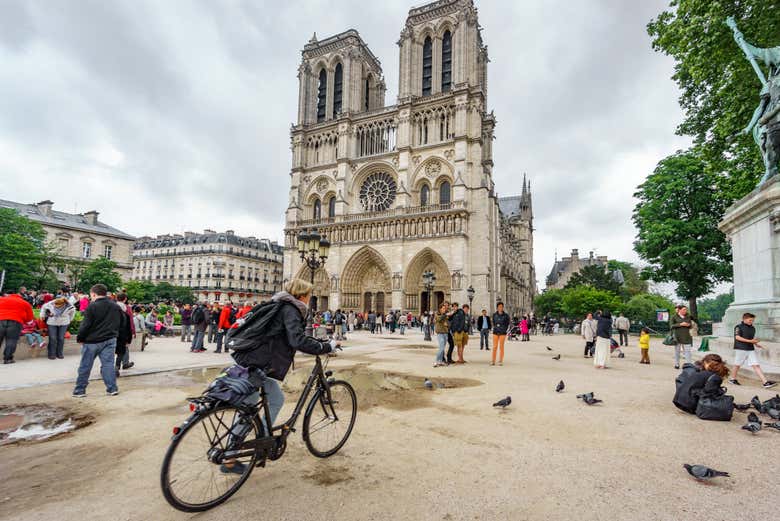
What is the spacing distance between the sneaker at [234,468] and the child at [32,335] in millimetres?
8817

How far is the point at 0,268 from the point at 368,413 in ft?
132

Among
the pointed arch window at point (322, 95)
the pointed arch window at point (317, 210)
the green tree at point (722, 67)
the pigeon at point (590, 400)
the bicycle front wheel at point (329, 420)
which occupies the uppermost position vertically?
the pointed arch window at point (322, 95)

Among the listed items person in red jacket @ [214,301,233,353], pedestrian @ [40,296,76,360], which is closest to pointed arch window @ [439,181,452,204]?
person in red jacket @ [214,301,233,353]

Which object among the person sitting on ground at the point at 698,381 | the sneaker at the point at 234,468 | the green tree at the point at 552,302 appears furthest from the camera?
the green tree at the point at 552,302

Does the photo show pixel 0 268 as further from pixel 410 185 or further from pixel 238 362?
pixel 238 362

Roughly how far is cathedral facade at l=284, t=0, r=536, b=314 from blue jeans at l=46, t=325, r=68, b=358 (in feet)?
74.8

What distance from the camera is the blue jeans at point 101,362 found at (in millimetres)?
5199

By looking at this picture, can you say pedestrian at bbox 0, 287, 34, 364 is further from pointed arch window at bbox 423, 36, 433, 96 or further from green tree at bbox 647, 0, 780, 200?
pointed arch window at bbox 423, 36, 433, 96

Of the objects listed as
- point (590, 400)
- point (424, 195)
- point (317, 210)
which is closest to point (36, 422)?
point (590, 400)

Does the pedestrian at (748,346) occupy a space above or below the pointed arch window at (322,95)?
below

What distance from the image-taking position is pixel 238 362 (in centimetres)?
268

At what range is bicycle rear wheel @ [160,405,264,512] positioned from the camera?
86.7 inches

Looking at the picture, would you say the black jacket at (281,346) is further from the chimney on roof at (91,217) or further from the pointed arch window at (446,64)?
the chimney on roof at (91,217)

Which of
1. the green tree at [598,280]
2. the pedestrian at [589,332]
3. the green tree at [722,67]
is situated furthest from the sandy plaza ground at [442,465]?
the green tree at [598,280]
